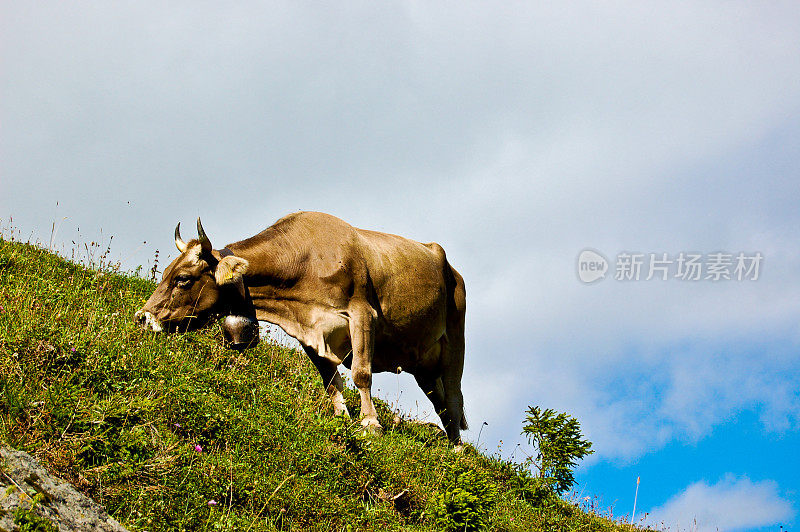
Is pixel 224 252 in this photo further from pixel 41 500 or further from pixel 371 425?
pixel 41 500

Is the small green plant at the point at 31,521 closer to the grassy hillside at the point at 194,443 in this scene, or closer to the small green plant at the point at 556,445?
the grassy hillside at the point at 194,443

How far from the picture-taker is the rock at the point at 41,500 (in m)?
4.07

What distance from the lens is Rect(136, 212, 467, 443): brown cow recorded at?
8969mm

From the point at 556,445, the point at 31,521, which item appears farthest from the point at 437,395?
the point at 31,521

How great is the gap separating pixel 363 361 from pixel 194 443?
2.70 metres

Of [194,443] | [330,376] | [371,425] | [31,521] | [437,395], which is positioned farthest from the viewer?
[437,395]

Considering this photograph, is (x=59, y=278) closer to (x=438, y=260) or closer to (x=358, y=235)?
(x=358, y=235)

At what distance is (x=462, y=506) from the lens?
7234 mm

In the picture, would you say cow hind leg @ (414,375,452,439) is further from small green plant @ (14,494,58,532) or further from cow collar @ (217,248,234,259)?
small green plant @ (14,494,58,532)

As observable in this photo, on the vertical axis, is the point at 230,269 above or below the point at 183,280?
above

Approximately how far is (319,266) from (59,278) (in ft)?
16.4

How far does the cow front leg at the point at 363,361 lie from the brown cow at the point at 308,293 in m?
0.01

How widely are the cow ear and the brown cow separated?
13 millimetres

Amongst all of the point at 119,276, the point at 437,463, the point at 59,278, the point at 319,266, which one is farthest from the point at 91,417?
the point at 119,276
